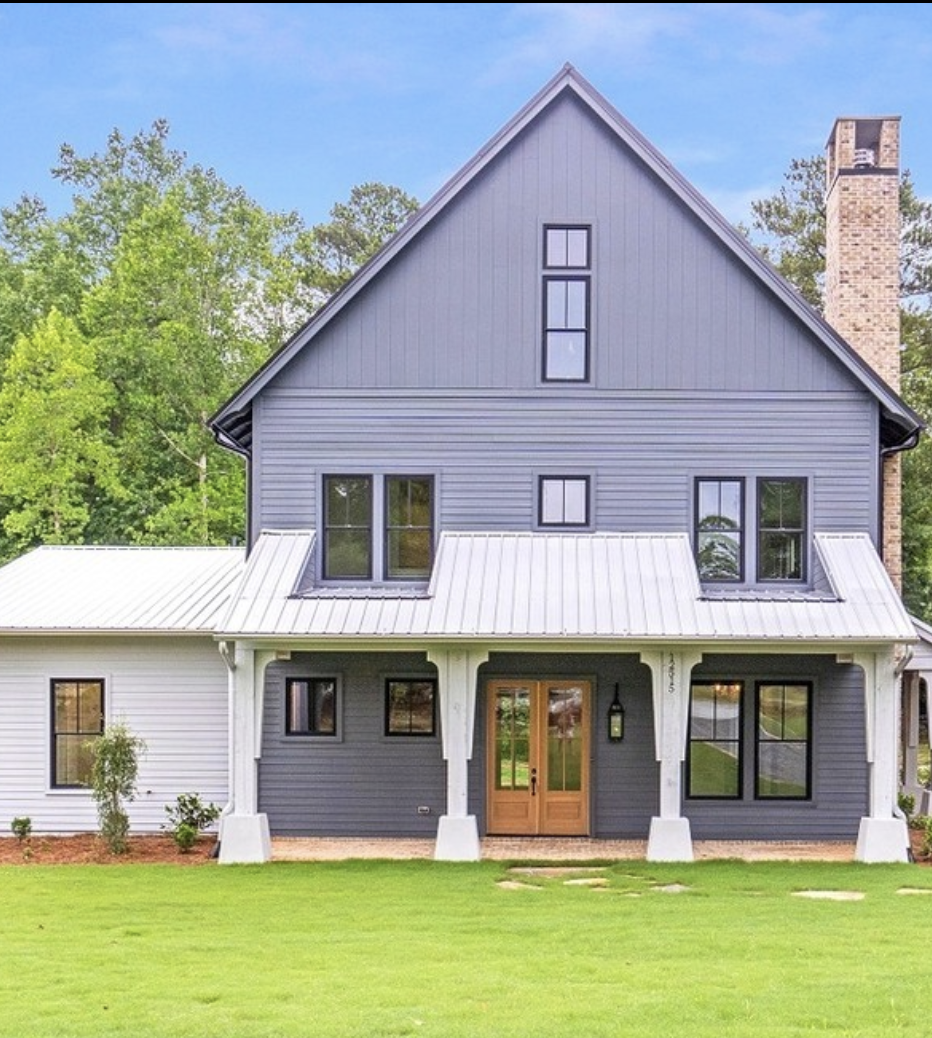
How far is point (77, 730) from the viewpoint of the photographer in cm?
1670

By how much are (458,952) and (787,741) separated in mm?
7581

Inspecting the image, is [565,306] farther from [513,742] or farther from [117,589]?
[117,589]

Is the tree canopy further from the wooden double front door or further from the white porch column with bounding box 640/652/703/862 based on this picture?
the white porch column with bounding box 640/652/703/862

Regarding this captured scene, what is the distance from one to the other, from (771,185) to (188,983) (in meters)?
34.9

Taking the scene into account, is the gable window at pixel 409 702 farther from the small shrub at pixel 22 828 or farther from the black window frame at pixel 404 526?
the small shrub at pixel 22 828

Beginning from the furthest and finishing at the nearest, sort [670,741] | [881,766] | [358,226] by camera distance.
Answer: [358,226] → [670,741] → [881,766]

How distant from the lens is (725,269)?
1589cm

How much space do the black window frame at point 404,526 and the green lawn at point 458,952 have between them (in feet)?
13.0

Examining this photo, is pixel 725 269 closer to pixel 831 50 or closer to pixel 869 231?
pixel 869 231

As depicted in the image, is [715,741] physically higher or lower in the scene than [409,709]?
lower

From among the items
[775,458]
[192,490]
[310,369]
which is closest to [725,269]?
[775,458]

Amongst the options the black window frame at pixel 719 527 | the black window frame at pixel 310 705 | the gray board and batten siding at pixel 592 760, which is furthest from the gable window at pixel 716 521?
the black window frame at pixel 310 705

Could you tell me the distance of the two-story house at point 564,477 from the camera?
1577cm

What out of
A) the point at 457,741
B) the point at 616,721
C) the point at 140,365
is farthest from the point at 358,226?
the point at 457,741
